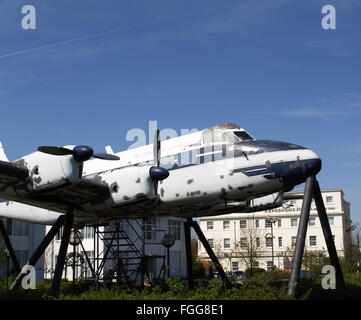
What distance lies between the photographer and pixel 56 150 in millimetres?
17656

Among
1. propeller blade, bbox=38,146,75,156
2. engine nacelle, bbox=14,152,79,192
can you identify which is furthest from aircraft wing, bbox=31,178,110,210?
propeller blade, bbox=38,146,75,156

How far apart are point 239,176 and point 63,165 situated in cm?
724

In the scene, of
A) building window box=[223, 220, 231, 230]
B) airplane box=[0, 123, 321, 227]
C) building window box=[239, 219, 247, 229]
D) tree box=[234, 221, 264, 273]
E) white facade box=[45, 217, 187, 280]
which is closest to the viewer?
airplane box=[0, 123, 321, 227]

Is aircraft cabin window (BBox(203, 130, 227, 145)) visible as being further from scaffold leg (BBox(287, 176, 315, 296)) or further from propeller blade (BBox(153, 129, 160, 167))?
scaffold leg (BBox(287, 176, 315, 296))

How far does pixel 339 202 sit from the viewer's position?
360ft

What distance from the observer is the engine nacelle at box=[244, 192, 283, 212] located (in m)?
25.0

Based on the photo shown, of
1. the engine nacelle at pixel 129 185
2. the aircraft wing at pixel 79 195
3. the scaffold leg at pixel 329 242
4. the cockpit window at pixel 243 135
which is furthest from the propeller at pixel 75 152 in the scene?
the scaffold leg at pixel 329 242

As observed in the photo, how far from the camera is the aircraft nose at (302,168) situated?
734 inches

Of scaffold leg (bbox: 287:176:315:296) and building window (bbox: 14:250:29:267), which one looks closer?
scaffold leg (bbox: 287:176:315:296)

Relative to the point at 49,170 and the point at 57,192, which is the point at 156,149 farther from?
the point at 49,170

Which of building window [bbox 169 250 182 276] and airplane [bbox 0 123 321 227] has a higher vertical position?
airplane [bbox 0 123 321 227]

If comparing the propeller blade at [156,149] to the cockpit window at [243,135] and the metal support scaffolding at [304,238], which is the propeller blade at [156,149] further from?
the metal support scaffolding at [304,238]

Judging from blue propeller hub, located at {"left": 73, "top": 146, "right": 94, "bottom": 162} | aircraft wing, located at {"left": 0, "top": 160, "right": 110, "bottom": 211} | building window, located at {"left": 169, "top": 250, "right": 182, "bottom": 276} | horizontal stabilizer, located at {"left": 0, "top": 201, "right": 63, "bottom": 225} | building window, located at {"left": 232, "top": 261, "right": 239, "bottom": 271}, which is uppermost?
blue propeller hub, located at {"left": 73, "top": 146, "right": 94, "bottom": 162}
